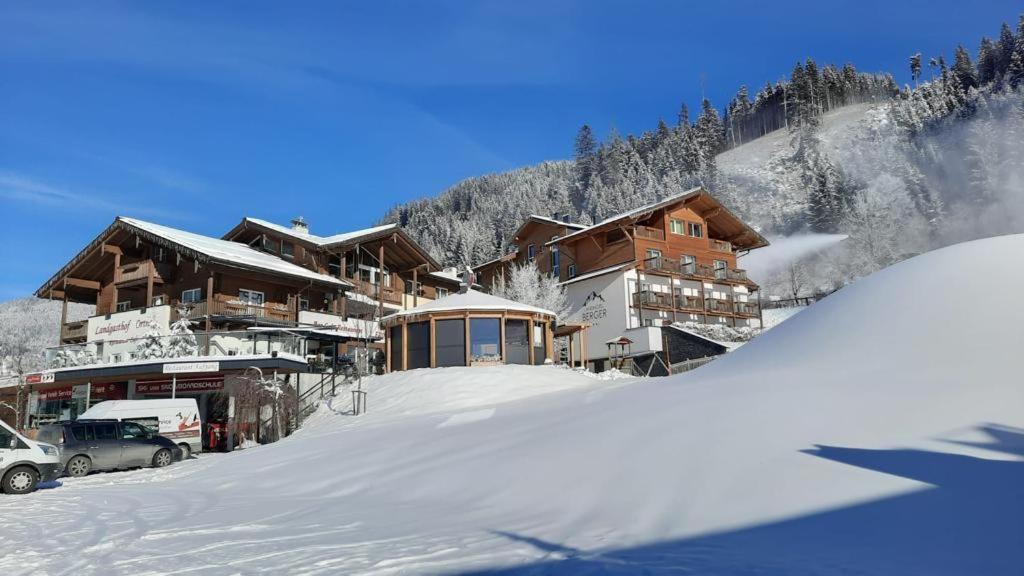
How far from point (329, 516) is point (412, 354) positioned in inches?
812

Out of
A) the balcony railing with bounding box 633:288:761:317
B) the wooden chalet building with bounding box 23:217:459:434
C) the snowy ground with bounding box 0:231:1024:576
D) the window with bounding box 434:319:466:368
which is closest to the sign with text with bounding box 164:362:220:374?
the wooden chalet building with bounding box 23:217:459:434

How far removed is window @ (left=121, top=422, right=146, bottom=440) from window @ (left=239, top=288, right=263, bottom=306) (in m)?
15.0

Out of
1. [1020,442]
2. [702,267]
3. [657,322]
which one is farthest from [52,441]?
[702,267]

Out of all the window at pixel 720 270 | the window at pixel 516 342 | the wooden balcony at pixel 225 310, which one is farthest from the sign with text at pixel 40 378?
the window at pixel 720 270

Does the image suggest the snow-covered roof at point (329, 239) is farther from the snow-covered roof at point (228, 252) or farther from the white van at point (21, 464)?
the white van at point (21, 464)

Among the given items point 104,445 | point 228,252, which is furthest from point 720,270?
point 104,445

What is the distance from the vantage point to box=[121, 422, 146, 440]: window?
19.2 metres

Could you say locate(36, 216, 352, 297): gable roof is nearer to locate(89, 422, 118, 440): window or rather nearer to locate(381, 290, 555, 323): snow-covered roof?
locate(381, 290, 555, 323): snow-covered roof

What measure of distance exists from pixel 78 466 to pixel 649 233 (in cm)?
3400

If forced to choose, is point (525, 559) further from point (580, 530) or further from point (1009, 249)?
point (1009, 249)

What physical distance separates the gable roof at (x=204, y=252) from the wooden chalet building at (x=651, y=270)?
50.7 ft

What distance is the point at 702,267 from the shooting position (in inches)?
1815

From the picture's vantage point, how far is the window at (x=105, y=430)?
18.7 metres

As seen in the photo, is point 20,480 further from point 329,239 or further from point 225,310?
point 329,239
